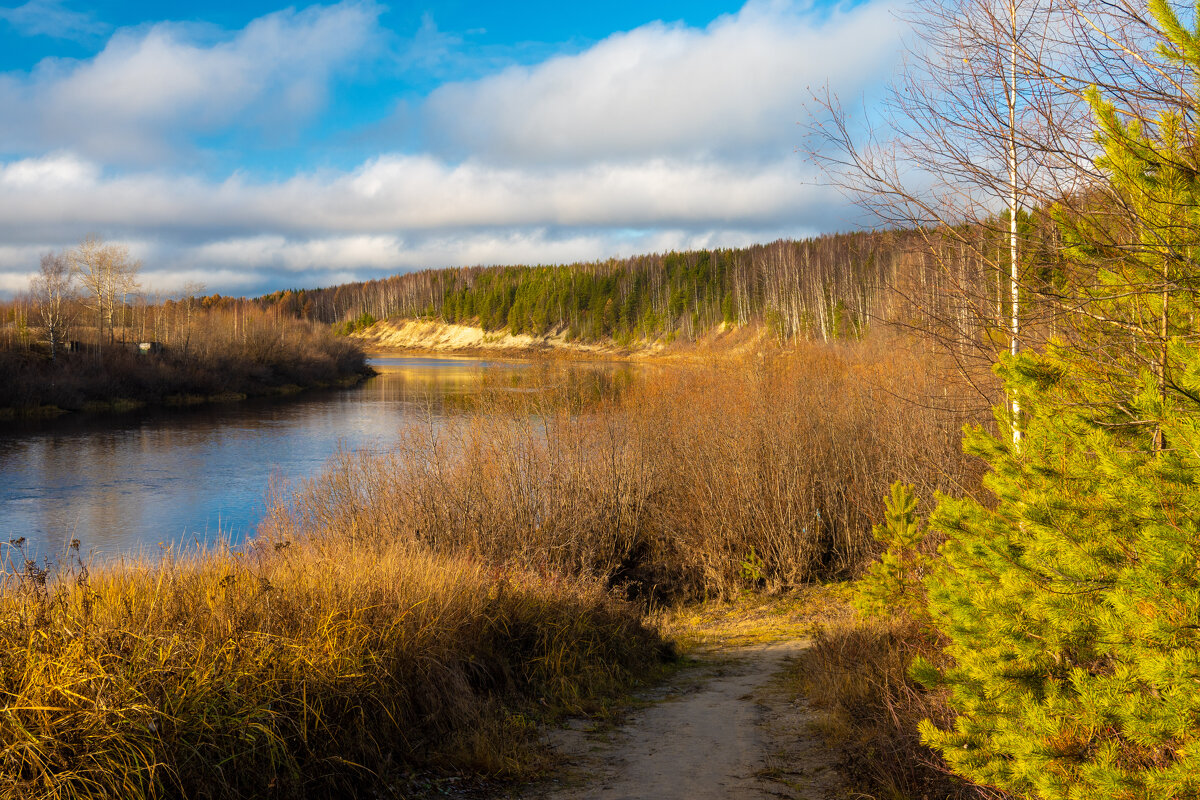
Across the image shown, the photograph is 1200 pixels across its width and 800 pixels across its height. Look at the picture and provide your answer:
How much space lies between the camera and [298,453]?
3092 cm

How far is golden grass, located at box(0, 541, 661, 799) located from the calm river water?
6.40m

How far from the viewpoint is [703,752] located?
6945mm

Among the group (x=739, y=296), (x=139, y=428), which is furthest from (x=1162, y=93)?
(x=739, y=296)

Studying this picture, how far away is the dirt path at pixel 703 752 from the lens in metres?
6.11

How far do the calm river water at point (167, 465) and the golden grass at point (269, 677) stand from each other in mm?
6405

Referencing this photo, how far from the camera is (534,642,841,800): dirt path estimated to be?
20.0 ft

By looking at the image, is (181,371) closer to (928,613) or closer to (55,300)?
(55,300)

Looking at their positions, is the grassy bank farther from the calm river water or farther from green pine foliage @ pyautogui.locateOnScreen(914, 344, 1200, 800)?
green pine foliage @ pyautogui.locateOnScreen(914, 344, 1200, 800)

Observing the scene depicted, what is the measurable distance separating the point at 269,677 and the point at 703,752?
3482 millimetres

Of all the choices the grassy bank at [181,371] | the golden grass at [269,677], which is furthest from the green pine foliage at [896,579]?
the grassy bank at [181,371]

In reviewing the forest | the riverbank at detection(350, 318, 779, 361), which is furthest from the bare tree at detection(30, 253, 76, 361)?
the riverbank at detection(350, 318, 779, 361)

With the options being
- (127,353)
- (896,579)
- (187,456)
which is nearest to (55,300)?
(127,353)

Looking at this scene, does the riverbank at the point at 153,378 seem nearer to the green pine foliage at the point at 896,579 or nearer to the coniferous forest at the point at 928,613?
the coniferous forest at the point at 928,613

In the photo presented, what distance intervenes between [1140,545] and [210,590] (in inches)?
252
